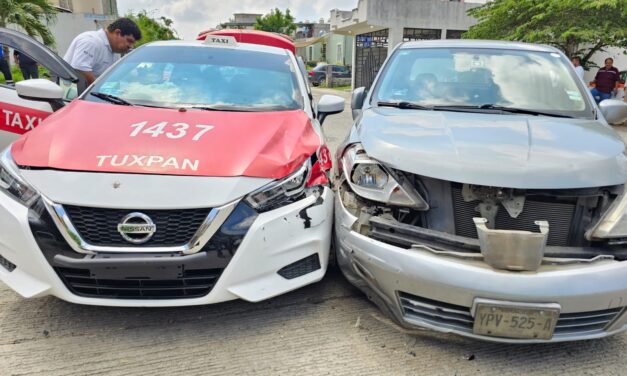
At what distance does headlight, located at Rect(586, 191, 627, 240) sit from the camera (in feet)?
6.61

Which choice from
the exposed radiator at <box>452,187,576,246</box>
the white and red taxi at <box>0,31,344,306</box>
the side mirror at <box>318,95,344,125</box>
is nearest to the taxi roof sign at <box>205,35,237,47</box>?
the side mirror at <box>318,95,344,125</box>

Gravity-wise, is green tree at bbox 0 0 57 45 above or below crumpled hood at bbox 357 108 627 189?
above

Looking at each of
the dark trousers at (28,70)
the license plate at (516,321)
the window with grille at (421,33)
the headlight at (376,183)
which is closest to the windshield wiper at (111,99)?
the headlight at (376,183)

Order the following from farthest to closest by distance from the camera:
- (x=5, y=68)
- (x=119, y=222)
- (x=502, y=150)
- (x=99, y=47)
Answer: (x=5, y=68)
(x=99, y=47)
(x=502, y=150)
(x=119, y=222)

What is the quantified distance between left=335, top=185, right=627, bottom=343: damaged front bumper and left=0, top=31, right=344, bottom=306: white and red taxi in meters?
0.45

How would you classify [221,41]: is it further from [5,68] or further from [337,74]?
[337,74]

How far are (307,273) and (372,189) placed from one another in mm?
601

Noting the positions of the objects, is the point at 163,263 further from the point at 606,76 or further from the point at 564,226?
the point at 606,76

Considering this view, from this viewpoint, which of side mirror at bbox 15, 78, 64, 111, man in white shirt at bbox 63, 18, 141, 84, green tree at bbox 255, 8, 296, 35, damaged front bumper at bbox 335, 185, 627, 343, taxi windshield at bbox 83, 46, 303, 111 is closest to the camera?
damaged front bumper at bbox 335, 185, 627, 343

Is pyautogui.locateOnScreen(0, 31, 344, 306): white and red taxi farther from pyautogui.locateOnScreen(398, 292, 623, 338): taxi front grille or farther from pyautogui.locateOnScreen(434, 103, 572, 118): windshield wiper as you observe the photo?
pyautogui.locateOnScreen(434, 103, 572, 118): windshield wiper

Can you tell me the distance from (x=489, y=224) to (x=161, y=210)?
163cm

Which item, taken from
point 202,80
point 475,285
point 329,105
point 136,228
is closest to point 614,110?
point 329,105

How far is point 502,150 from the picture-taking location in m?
2.21

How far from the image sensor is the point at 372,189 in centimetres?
234
